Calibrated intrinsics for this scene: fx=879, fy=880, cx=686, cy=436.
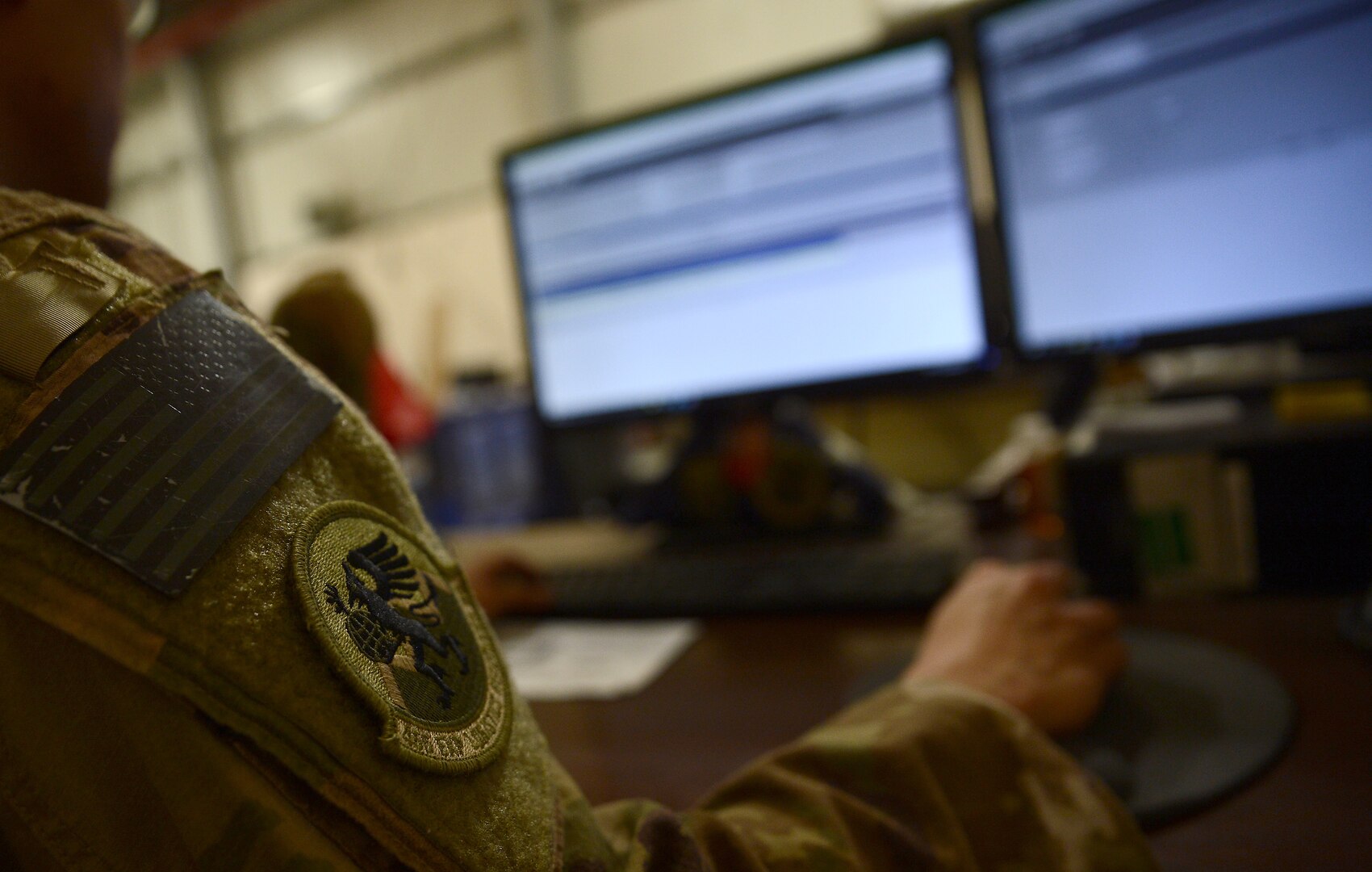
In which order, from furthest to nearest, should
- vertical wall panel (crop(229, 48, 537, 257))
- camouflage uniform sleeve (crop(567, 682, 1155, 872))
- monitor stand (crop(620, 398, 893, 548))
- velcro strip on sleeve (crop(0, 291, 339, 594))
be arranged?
vertical wall panel (crop(229, 48, 537, 257)), monitor stand (crop(620, 398, 893, 548)), camouflage uniform sleeve (crop(567, 682, 1155, 872)), velcro strip on sleeve (crop(0, 291, 339, 594))

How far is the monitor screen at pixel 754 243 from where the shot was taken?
81cm

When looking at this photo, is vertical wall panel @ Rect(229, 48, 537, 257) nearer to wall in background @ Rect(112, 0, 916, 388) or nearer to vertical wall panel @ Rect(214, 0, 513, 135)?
wall in background @ Rect(112, 0, 916, 388)

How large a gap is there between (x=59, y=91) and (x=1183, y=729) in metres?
0.59

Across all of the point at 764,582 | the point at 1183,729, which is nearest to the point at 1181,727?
the point at 1183,729

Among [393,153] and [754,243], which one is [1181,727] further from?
[393,153]

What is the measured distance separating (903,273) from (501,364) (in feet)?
10.5

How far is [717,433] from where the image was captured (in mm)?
984

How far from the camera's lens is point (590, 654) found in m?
0.71

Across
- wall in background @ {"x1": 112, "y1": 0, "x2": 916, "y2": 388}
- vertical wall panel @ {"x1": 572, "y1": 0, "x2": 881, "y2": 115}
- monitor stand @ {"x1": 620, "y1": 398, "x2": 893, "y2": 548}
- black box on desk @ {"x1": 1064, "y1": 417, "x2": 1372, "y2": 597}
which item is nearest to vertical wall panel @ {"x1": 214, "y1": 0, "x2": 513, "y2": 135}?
wall in background @ {"x1": 112, "y1": 0, "x2": 916, "y2": 388}

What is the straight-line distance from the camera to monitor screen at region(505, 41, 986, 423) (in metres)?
0.81

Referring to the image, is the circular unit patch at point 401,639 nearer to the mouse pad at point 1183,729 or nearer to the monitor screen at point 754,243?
the mouse pad at point 1183,729

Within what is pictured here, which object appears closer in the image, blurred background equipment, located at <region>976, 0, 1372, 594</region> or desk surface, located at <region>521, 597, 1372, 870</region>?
desk surface, located at <region>521, 597, 1372, 870</region>

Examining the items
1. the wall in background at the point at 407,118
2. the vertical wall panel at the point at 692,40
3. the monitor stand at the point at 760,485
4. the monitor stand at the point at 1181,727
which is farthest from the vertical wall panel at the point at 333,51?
the monitor stand at the point at 1181,727

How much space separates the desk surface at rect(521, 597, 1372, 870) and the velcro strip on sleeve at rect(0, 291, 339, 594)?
0.29 meters
